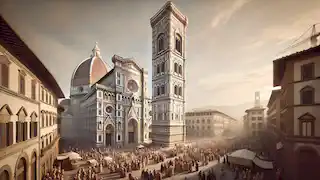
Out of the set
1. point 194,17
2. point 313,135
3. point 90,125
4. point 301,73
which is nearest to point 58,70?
point 90,125

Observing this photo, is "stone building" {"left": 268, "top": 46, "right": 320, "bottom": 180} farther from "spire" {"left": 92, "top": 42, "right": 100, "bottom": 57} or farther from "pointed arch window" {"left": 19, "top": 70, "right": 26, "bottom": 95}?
"pointed arch window" {"left": 19, "top": 70, "right": 26, "bottom": 95}

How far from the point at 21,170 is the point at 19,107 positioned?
6.09 feet

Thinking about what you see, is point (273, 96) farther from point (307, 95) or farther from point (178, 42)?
point (178, 42)

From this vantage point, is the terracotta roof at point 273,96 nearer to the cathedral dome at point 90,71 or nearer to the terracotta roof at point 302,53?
the terracotta roof at point 302,53

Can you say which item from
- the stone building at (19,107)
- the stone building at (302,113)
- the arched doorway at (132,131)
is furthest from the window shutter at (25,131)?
the stone building at (302,113)

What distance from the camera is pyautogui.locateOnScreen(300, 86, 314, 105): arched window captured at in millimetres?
6106

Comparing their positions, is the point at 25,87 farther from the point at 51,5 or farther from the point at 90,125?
the point at 90,125

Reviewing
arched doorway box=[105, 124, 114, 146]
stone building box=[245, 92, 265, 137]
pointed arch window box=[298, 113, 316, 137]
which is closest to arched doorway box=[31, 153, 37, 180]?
arched doorway box=[105, 124, 114, 146]

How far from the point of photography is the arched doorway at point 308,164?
19.5 ft

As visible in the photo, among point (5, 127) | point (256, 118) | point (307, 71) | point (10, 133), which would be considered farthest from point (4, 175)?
point (307, 71)

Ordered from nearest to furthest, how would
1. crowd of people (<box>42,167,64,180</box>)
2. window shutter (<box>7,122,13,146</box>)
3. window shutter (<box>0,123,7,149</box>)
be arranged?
window shutter (<box>0,123,7,149</box>)
window shutter (<box>7,122,13,146</box>)
crowd of people (<box>42,167,64,180</box>)

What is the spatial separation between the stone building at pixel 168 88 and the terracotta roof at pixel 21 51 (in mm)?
7198

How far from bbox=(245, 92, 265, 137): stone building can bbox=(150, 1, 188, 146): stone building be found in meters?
5.19

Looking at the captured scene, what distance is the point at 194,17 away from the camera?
23.4 ft
